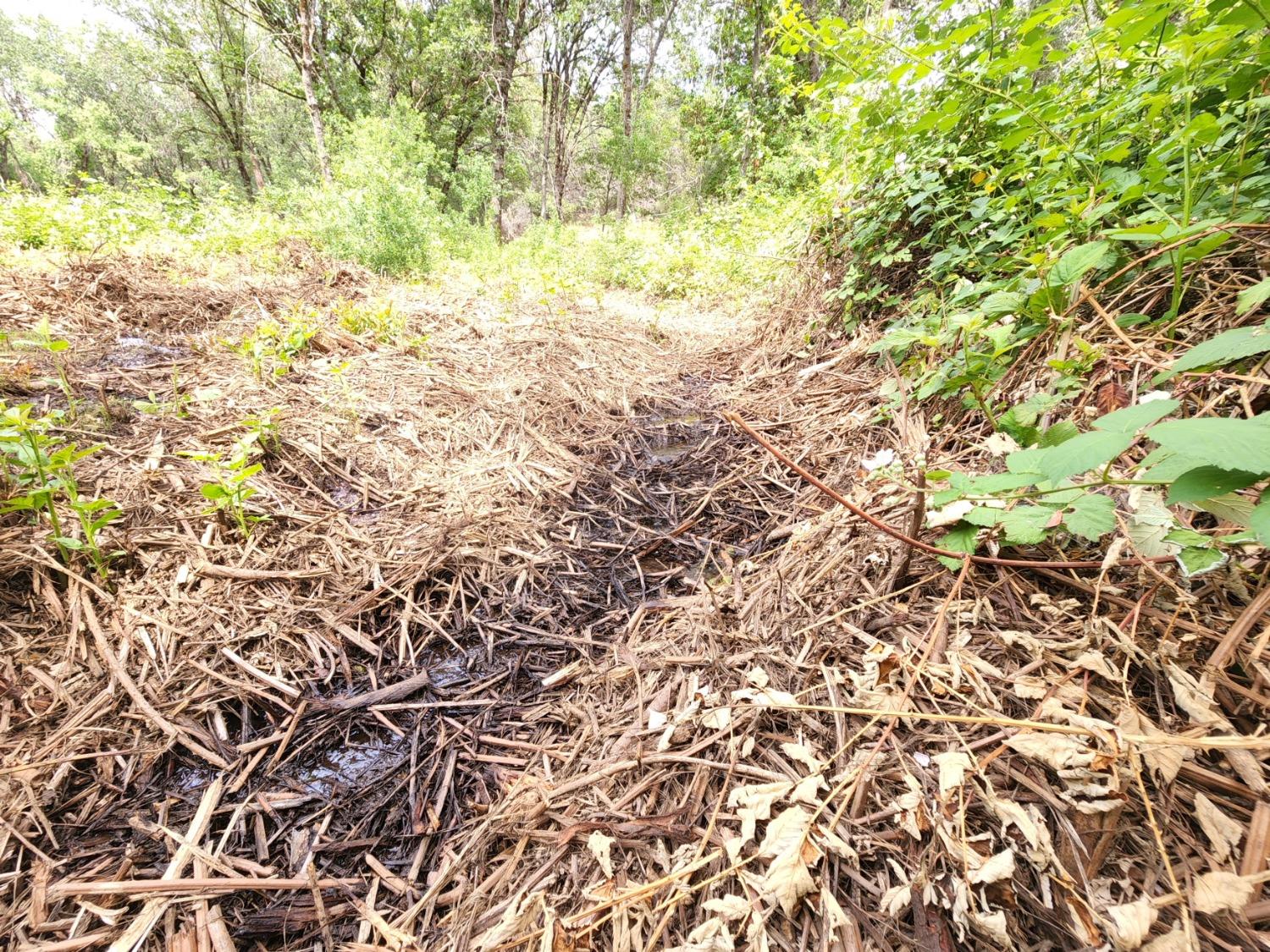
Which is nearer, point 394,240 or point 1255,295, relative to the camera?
point 1255,295

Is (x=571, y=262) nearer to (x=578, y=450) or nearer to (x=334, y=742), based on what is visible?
(x=578, y=450)

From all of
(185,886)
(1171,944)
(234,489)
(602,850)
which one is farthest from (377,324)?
(1171,944)

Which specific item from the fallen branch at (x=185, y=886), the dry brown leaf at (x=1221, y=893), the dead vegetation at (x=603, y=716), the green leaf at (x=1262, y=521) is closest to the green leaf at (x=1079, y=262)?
the dead vegetation at (x=603, y=716)

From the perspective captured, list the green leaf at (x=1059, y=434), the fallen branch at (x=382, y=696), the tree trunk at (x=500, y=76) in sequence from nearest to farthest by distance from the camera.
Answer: the green leaf at (x=1059, y=434) < the fallen branch at (x=382, y=696) < the tree trunk at (x=500, y=76)

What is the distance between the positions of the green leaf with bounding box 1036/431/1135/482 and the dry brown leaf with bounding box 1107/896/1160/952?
1.83ft

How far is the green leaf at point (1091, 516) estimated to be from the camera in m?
0.88

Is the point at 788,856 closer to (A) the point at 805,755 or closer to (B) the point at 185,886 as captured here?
(A) the point at 805,755

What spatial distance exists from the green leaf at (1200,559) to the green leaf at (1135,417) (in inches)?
9.4

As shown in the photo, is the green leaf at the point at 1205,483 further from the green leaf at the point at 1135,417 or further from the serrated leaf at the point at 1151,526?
the serrated leaf at the point at 1151,526

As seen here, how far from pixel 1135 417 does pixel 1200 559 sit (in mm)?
271

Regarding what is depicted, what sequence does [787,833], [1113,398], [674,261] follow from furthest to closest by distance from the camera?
[674,261] < [1113,398] < [787,833]

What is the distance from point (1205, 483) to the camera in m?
0.72

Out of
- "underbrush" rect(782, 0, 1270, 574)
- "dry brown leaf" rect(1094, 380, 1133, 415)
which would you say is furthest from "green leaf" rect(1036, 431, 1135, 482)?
"dry brown leaf" rect(1094, 380, 1133, 415)

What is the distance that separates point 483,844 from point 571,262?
7754 millimetres
